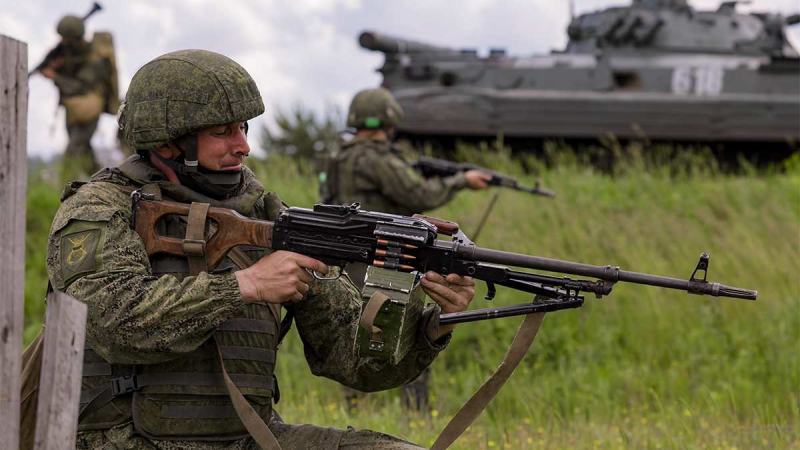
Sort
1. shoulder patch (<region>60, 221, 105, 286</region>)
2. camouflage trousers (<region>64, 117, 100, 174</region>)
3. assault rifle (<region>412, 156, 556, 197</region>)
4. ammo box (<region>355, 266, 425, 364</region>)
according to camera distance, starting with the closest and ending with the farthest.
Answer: shoulder patch (<region>60, 221, 105, 286</region>)
ammo box (<region>355, 266, 425, 364</region>)
assault rifle (<region>412, 156, 556, 197</region>)
camouflage trousers (<region>64, 117, 100, 174</region>)

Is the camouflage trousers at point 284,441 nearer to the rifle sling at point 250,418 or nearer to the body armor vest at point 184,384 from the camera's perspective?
the body armor vest at point 184,384

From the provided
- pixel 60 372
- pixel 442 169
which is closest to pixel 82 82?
pixel 442 169

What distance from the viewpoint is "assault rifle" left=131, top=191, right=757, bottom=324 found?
337cm

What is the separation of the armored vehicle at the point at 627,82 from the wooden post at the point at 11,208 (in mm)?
12788

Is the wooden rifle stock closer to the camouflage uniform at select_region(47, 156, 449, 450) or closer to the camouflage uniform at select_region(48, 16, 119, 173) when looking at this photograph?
the camouflage uniform at select_region(47, 156, 449, 450)

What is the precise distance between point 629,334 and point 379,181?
97.3 inches

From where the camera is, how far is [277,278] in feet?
11.0

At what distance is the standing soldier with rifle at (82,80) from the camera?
42.9ft

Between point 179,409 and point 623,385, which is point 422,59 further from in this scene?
point 179,409

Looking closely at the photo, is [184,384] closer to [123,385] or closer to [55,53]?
[123,385]

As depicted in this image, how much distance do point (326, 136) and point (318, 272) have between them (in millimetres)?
15911

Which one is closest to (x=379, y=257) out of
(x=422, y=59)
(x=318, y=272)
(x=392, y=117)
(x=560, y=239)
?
(x=318, y=272)

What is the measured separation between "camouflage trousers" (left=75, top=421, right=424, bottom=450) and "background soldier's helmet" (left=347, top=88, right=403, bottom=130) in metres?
4.66

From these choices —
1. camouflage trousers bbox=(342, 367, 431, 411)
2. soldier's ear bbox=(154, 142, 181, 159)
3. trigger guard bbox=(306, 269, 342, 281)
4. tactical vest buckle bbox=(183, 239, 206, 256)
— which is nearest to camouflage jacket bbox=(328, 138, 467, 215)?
camouflage trousers bbox=(342, 367, 431, 411)
